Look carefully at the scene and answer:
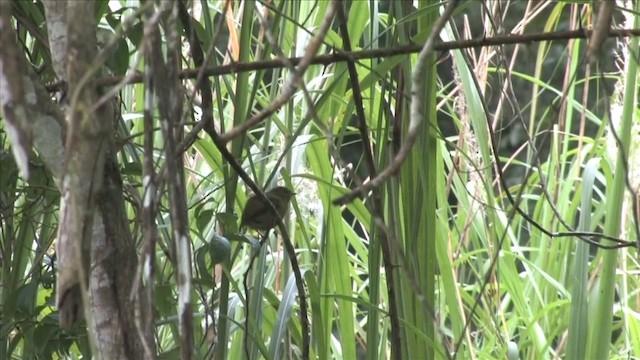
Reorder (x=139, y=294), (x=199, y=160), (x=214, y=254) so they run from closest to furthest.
Answer: (x=139, y=294) → (x=214, y=254) → (x=199, y=160)

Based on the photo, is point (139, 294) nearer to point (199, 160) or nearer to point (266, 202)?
point (266, 202)

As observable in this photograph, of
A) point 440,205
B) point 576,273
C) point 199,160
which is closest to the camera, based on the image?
point 576,273

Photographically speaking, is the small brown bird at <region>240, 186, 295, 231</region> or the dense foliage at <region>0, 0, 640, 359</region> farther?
the small brown bird at <region>240, 186, 295, 231</region>

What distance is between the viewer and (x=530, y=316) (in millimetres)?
905

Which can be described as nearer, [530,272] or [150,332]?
[150,332]

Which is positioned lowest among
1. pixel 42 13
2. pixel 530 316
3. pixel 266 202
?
pixel 530 316

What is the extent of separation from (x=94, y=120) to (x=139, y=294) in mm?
69

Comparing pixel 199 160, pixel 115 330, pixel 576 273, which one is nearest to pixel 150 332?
pixel 115 330

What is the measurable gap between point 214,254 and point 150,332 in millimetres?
116

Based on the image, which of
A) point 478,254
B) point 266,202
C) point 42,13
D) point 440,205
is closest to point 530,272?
point 478,254

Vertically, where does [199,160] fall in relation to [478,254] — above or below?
above

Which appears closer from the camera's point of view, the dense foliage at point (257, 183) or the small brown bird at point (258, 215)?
the dense foliage at point (257, 183)

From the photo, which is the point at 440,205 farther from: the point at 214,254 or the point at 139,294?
the point at 139,294

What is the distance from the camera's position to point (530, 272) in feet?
3.16
